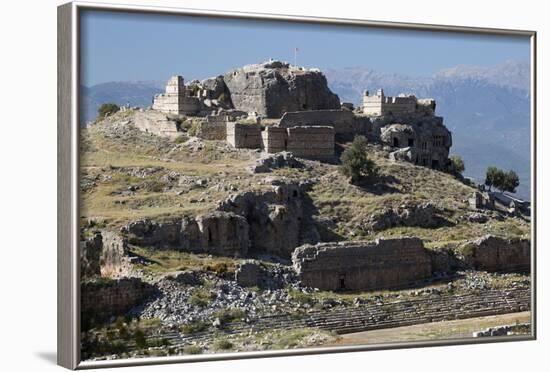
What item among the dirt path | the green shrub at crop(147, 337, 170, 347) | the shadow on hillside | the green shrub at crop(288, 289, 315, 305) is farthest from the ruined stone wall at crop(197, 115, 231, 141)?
the green shrub at crop(147, 337, 170, 347)

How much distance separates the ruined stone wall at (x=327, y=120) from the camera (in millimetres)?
30094

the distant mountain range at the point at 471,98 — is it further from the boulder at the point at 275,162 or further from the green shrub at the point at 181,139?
the green shrub at the point at 181,139

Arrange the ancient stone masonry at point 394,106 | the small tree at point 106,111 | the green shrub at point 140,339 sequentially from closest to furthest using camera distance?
the green shrub at point 140,339, the small tree at point 106,111, the ancient stone masonry at point 394,106

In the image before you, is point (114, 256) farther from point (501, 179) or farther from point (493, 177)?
point (493, 177)

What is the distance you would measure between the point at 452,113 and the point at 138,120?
7.70m

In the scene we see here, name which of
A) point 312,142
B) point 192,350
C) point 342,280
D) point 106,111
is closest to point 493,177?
point 312,142

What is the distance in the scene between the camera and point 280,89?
31.2 meters

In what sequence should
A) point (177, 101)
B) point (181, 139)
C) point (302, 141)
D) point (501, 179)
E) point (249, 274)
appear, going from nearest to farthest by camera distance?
point (249, 274), point (302, 141), point (181, 139), point (501, 179), point (177, 101)

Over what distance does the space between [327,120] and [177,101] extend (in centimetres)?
362

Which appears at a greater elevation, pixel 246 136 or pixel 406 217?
pixel 246 136

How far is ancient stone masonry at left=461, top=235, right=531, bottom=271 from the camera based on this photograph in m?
26.2

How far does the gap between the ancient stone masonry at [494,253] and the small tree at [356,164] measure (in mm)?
3353

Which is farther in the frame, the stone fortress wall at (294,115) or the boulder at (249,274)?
the stone fortress wall at (294,115)

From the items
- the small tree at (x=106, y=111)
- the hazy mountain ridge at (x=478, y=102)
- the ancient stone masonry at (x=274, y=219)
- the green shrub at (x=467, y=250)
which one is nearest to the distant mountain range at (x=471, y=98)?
the hazy mountain ridge at (x=478, y=102)
